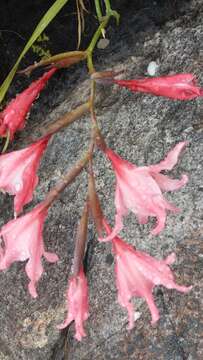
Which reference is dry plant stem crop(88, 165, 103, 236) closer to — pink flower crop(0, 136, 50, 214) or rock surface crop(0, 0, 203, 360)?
pink flower crop(0, 136, 50, 214)

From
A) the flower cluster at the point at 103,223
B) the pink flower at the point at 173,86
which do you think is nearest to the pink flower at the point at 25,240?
the flower cluster at the point at 103,223

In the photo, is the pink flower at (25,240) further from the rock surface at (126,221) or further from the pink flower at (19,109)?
the rock surface at (126,221)

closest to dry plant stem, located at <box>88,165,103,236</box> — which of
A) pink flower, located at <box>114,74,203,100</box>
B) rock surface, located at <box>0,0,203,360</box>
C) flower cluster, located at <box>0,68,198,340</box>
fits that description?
flower cluster, located at <box>0,68,198,340</box>

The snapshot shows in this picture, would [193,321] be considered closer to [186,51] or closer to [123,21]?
[186,51]

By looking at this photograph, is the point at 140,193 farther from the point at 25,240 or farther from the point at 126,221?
the point at 126,221

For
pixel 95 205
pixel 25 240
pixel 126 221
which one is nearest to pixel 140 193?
pixel 95 205

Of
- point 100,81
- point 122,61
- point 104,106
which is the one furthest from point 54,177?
point 100,81

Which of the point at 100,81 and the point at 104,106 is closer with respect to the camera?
the point at 100,81
